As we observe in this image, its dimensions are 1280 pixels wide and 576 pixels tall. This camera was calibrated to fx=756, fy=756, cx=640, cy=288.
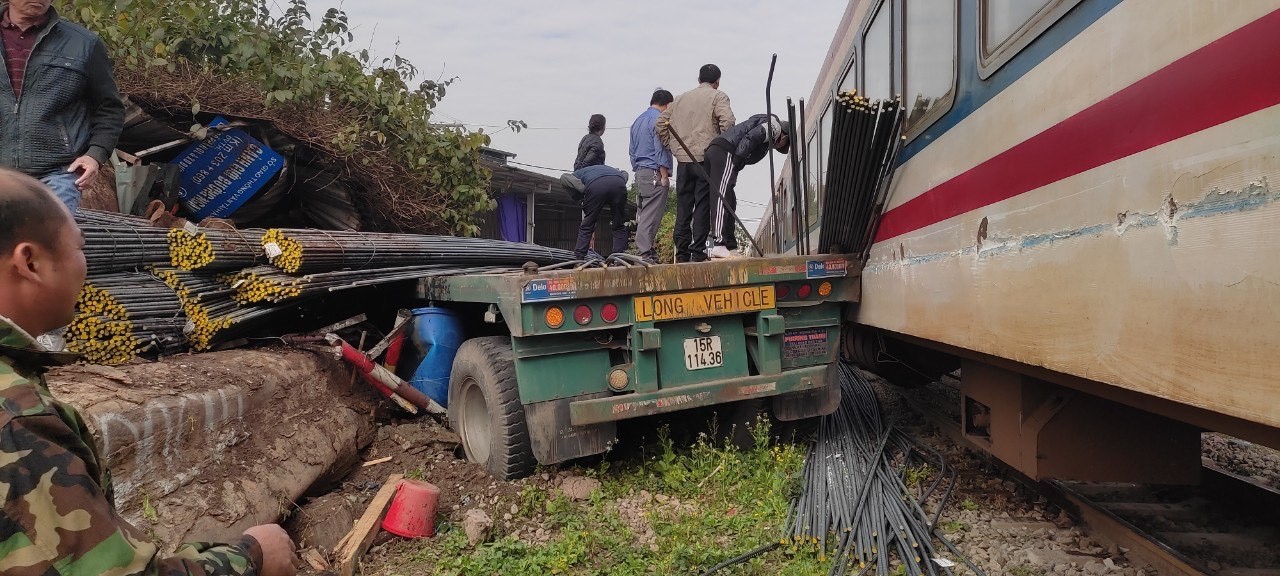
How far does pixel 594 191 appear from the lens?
7.45m

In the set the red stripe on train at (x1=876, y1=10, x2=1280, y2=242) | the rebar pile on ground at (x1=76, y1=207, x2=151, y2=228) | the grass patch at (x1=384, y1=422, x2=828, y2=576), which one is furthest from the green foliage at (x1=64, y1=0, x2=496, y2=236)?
the red stripe on train at (x1=876, y1=10, x2=1280, y2=242)

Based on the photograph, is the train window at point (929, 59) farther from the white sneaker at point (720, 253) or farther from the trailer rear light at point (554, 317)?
the trailer rear light at point (554, 317)

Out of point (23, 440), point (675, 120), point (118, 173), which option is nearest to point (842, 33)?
point (675, 120)

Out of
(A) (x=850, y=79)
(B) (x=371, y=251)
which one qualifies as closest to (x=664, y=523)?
(B) (x=371, y=251)

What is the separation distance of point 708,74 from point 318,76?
3.48 m

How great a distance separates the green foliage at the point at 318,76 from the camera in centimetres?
611

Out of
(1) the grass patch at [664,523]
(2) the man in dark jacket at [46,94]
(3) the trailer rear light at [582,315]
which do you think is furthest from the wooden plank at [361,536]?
(2) the man in dark jacket at [46,94]

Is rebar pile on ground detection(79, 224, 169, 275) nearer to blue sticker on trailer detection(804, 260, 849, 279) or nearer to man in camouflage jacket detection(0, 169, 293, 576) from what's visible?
man in camouflage jacket detection(0, 169, 293, 576)

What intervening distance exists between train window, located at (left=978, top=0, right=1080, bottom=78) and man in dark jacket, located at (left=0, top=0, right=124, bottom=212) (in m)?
4.24

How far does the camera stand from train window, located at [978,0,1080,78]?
8.27 feet

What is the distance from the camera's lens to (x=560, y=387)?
12.4 ft

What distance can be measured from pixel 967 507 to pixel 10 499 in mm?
3779

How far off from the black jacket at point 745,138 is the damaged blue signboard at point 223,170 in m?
3.70

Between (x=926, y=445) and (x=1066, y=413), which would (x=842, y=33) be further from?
(x=1066, y=413)
